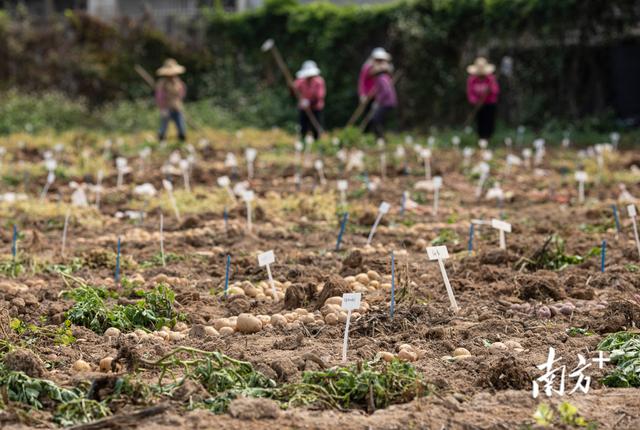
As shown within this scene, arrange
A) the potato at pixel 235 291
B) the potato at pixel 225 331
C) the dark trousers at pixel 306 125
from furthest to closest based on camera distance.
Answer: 1. the dark trousers at pixel 306 125
2. the potato at pixel 235 291
3. the potato at pixel 225 331

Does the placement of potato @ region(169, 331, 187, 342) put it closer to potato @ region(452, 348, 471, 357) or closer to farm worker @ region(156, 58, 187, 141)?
potato @ region(452, 348, 471, 357)

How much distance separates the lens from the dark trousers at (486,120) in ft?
54.5

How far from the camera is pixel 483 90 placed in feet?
54.4

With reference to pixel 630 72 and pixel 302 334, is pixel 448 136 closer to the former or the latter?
pixel 630 72

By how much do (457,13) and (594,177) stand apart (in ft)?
27.9

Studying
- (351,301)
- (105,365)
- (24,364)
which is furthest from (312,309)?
(24,364)

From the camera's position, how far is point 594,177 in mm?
11719

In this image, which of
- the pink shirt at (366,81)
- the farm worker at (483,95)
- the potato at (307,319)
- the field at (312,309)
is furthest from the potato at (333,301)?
the pink shirt at (366,81)

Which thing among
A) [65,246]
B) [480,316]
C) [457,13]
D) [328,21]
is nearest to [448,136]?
Answer: [457,13]

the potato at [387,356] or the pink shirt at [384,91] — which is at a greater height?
the pink shirt at [384,91]

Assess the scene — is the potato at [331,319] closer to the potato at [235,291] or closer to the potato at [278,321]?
the potato at [278,321]

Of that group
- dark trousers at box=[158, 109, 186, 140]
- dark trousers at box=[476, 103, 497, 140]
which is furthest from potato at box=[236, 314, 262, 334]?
dark trousers at box=[476, 103, 497, 140]

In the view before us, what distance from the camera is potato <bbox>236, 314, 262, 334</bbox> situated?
5.28 metres

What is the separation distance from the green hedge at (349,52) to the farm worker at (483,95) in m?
2.50
